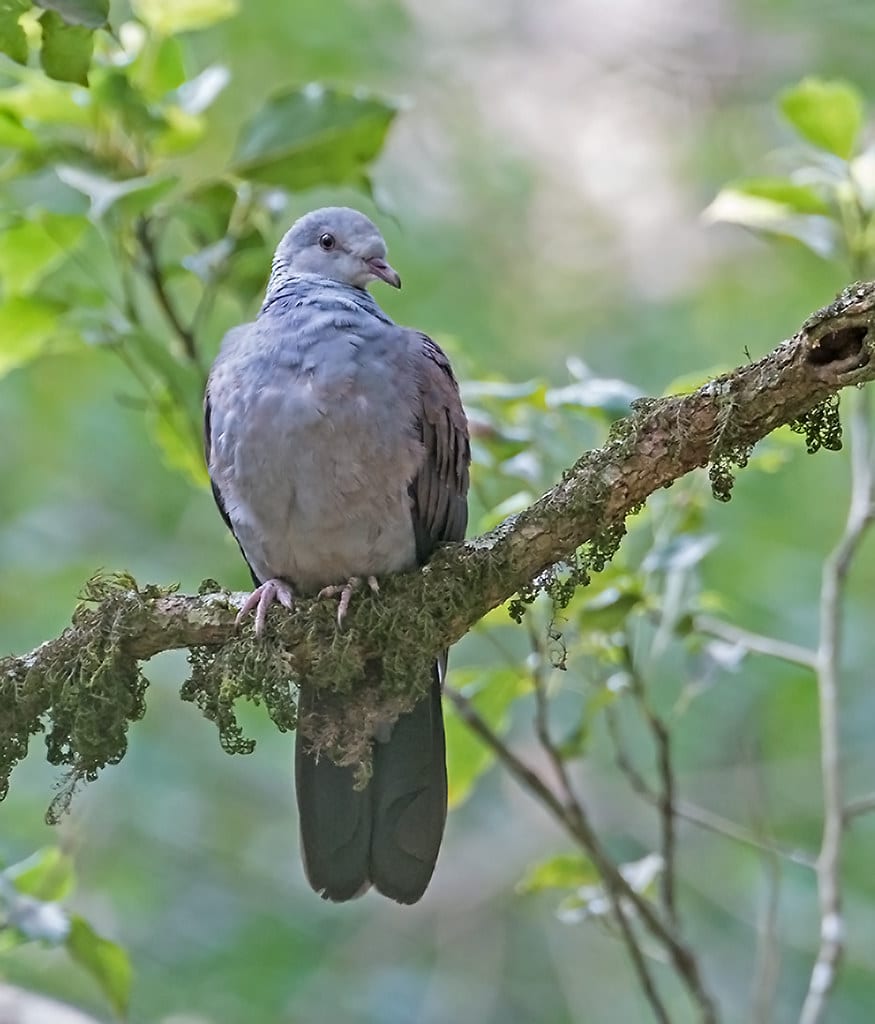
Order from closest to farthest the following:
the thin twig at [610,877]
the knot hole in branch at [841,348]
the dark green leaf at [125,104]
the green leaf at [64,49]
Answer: the knot hole in branch at [841,348]
the green leaf at [64,49]
the thin twig at [610,877]
the dark green leaf at [125,104]

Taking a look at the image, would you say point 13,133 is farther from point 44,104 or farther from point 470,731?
point 470,731

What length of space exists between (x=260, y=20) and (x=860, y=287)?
4.39 meters

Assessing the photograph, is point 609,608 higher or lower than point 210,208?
lower

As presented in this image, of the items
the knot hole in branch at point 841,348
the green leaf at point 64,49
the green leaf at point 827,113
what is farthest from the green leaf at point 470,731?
the green leaf at point 64,49

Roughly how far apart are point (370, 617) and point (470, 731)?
2.37 feet

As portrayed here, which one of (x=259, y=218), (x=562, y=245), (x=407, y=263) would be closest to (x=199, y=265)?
(x=259, y=218)

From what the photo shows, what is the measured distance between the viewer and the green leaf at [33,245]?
3.16m

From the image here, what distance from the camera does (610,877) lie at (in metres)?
2.99

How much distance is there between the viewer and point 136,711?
2555 millimetres

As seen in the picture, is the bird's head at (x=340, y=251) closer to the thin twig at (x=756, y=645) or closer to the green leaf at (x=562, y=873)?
the thin twig at (x=756, y=645)

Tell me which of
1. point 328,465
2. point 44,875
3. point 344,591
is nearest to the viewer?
point 344,591

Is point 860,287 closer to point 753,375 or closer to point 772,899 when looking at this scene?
point 753,375

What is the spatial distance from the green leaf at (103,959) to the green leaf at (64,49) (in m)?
1.70

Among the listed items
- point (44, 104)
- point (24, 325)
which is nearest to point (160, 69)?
point (44, 104)
